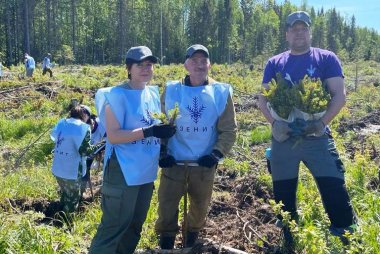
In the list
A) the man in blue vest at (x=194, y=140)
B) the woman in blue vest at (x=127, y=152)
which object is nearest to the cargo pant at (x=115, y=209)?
the woman in blue vest at (x=127, y=152)

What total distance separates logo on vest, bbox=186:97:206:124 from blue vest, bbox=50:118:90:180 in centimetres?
213

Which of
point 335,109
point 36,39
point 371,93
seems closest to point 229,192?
point 335,109

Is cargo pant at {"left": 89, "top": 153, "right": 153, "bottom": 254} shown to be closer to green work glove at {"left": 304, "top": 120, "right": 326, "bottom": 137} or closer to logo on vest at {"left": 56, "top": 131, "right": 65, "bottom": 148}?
green work glove at {"left": 304, "top": 120, "right": 326, "bottom": 137}

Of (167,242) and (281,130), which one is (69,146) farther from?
(281,130)

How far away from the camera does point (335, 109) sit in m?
3.72

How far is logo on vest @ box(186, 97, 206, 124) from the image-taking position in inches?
151

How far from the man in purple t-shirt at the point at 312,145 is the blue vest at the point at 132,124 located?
1.12 m

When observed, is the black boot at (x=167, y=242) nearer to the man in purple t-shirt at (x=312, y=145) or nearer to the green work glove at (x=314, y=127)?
the man in purple t-shirt at (x=312, y=145)

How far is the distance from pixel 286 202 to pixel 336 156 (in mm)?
591

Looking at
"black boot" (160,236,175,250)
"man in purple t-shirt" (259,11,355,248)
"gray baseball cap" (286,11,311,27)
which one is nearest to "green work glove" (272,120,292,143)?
"man in purple t-shirt" (259,11,355,248)

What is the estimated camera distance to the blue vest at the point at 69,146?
5.48 metres

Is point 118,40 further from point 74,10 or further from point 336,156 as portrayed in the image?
point 336,156

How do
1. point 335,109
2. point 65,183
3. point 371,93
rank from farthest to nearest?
1. point 371,93
2. point 65,183
3. point 335,109

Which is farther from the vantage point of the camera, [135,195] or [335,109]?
[335,109]
